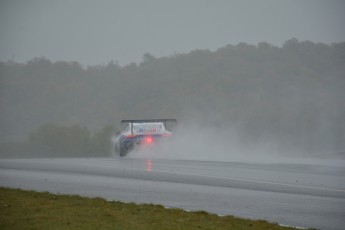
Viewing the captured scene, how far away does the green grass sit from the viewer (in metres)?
11.0

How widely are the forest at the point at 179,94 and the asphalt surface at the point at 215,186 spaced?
43.9m

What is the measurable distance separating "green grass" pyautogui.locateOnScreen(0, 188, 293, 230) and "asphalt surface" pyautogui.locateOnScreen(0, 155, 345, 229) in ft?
3.46

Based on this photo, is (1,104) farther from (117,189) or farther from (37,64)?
(117,189)

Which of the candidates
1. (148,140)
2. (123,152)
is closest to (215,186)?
(148,140)

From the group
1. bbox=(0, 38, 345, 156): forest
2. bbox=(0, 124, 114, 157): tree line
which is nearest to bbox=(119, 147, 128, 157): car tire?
bbox=(0, 38, 345, 156): forest

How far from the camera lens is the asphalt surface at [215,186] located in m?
13.5

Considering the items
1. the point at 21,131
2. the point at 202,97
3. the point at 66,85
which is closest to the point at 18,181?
the point at 202,97

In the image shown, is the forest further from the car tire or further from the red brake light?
the red brake light

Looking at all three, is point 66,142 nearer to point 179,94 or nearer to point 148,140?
point 179,94

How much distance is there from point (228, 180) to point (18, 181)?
239 inches

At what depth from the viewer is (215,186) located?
58.9 ft

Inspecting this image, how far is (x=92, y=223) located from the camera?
36.4ft

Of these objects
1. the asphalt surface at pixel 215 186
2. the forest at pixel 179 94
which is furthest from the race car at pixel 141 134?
the forest at pixel 179 94

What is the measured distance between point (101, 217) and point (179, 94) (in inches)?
4315
